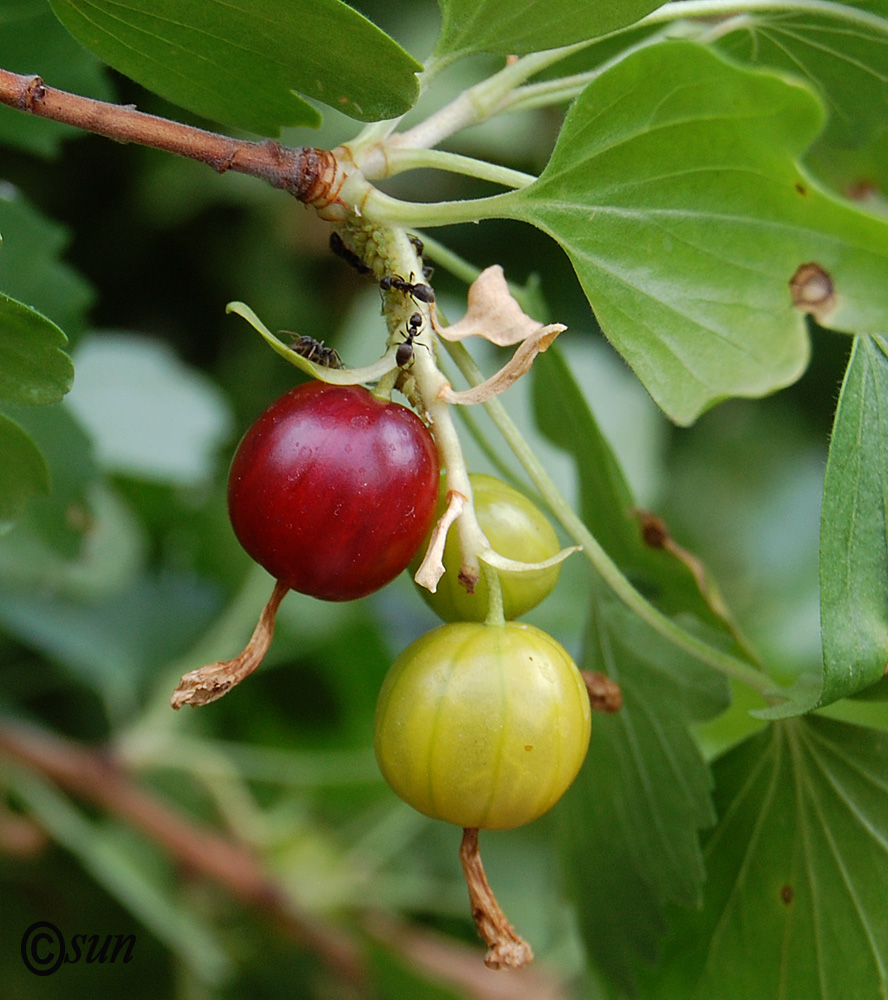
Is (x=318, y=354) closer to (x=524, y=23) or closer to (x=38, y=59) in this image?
(x=524, y=23)

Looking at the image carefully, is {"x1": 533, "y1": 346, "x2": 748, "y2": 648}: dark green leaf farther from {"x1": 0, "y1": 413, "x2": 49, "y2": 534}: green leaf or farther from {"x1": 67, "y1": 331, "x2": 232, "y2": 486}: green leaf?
{"x1": 67, "y1": 331, "x2": 232, "y2": 486}: green leaf

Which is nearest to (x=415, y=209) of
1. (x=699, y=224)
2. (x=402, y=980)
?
(x=699, y=224)

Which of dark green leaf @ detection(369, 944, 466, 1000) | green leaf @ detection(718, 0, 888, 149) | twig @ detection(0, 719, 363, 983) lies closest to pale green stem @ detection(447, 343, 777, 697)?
green leaf @ detection(718, 0, 888, 149)

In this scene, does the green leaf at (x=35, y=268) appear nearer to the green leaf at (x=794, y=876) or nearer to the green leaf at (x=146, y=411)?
the green leaf at (x=146, y=411)

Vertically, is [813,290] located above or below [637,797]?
above

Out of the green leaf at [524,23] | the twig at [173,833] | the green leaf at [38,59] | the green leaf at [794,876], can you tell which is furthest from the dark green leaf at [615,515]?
the twig at [173,833]

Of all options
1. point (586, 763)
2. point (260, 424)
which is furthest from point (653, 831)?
point (260, 424)

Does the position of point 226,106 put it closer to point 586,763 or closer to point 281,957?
point 586,763
